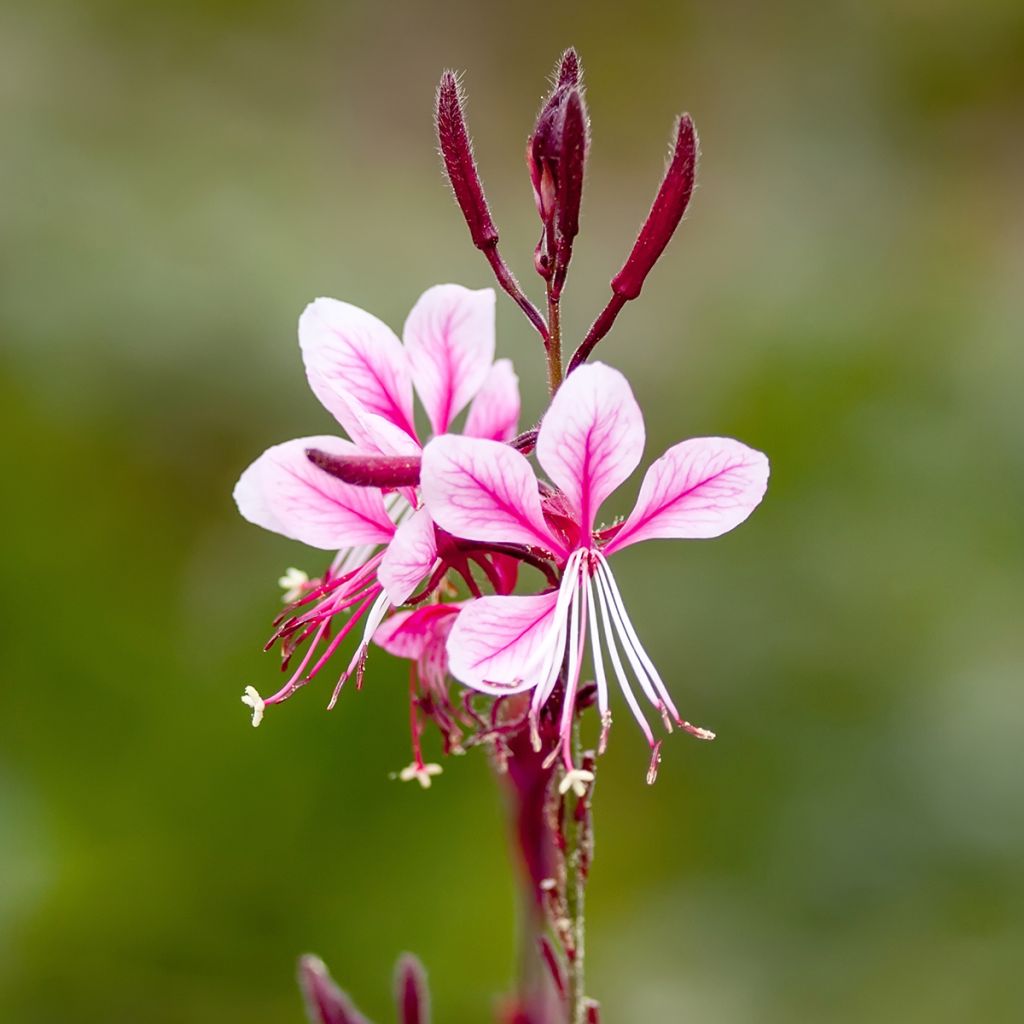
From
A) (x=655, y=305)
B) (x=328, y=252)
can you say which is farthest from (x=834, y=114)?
(x=328, y=252)

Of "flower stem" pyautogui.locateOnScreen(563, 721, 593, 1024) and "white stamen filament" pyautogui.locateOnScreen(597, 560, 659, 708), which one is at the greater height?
"white stamen filament" pyautogui.locateOnScreen(597, 560, 659, 708)

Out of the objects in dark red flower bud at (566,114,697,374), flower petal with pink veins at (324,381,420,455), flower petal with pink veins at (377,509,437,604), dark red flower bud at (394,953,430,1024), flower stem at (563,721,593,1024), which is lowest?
dark red flower bud at (394,953,430,1024)

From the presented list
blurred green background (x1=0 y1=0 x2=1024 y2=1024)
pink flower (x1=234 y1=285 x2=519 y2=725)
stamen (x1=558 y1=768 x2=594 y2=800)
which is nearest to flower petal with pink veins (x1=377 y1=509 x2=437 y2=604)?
pink flower (x1=234 y1=285 x2=519 y2=725)

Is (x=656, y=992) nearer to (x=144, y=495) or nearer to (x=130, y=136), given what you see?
(x=144, y=495)

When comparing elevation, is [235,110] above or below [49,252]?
above

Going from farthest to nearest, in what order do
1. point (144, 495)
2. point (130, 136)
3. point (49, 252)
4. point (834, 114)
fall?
point (834, 114), point (130, 136), point (49, 252), point (144, 495)

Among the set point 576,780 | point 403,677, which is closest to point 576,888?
point 576,780

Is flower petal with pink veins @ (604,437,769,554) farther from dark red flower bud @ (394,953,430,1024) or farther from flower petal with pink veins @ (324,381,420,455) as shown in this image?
dark red flower bud @ (394,953,430,1024)
